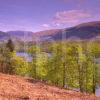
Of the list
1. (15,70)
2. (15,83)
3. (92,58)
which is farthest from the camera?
(15,70)

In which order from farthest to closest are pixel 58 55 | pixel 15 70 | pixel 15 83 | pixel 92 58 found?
pixel 15 70 < pixel 58 55 < pixel 92 58 < pixel 15 83

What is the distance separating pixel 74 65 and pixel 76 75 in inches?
95.9

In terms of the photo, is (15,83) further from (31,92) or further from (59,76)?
(59,76)

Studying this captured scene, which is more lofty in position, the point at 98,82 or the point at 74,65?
the point at 74,65

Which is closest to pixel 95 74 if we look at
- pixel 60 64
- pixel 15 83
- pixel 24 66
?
pixel 60 64

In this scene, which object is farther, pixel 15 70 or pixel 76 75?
pixel 15 70

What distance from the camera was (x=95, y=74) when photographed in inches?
2432

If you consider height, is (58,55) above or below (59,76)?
above

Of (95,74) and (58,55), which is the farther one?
(58,55)

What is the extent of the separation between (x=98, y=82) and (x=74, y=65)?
708 centimetres

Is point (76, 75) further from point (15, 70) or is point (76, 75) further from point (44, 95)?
point (44, 95)

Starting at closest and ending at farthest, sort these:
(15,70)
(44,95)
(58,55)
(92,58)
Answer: (44,95), (92,58), (58,55), (15,70)

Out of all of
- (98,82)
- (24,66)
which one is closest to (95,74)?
(98,82)

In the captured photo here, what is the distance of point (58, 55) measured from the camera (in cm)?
6588
